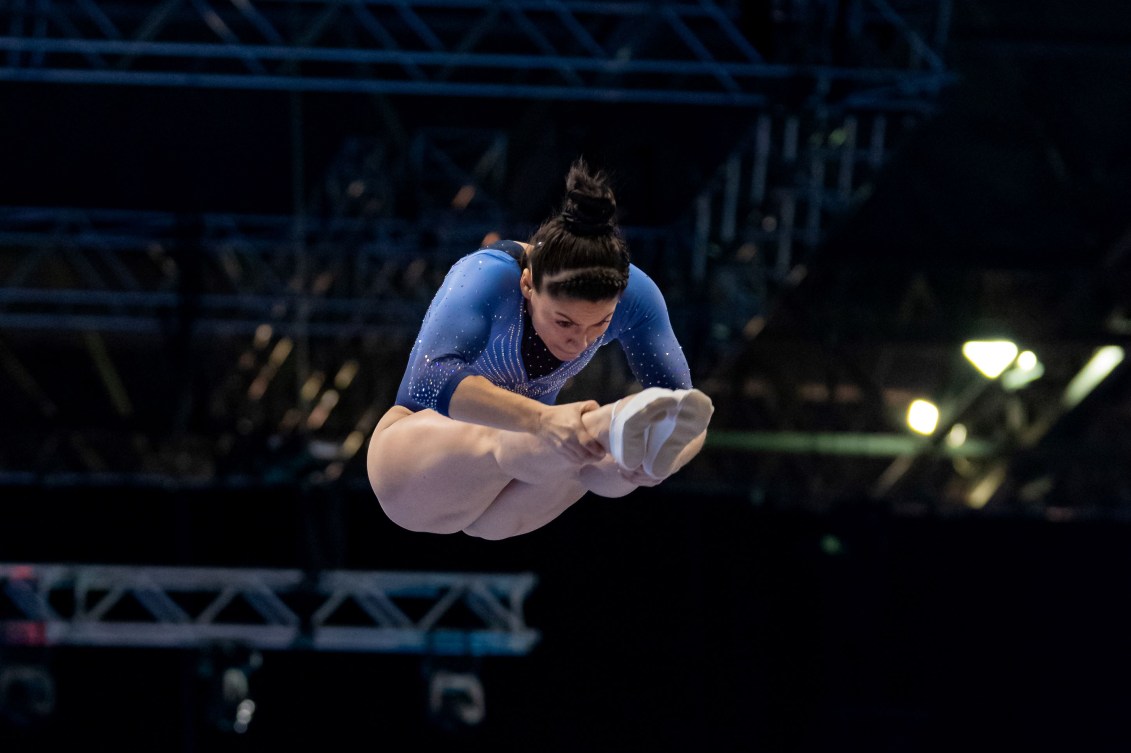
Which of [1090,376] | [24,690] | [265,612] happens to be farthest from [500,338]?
[24,690]

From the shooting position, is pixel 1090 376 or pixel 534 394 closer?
pixel 534 394

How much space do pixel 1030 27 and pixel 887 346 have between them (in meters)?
1.77

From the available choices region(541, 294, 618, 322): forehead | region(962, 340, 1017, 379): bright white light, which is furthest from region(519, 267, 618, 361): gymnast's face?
region(962, 340, 1017, 379): bright white light

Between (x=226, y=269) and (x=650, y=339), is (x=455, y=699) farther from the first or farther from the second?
(x=650, y=339)

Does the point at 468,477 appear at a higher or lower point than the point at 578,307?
lower

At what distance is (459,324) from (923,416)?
4961 mm

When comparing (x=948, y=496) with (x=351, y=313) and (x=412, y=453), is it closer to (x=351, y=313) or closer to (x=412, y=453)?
(x=351, y=313)

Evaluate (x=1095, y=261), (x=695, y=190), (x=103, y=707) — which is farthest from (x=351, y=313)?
(x=1095, y=261)

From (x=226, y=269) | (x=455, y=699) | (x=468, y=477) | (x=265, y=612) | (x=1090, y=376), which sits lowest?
(x=468, y=477)

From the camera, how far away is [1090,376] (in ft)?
23.6

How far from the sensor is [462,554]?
8133 millimetres

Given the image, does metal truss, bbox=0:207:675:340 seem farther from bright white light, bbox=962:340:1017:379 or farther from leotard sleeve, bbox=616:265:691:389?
leotard sleeve, bbox=616:265:691:389

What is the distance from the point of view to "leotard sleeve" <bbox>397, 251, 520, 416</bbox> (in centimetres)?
270

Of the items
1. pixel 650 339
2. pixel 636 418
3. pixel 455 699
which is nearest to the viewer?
pixel 636 418
